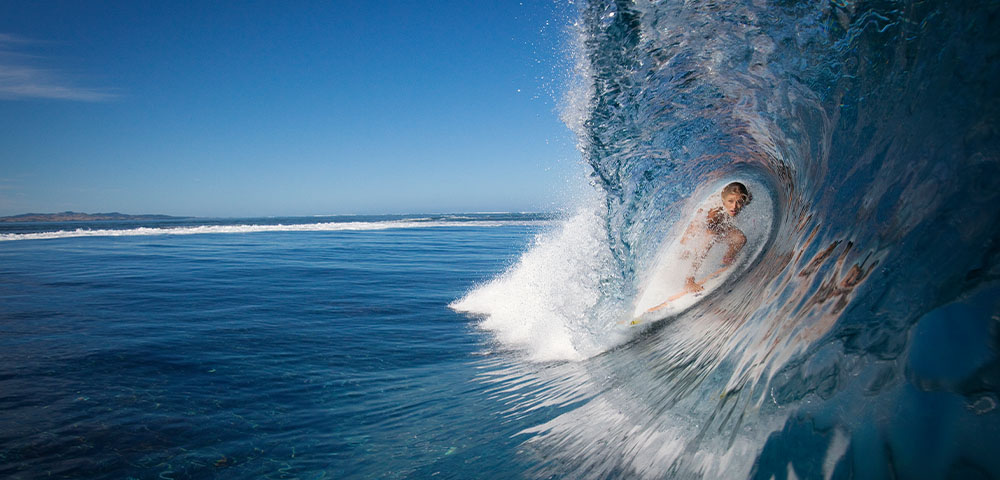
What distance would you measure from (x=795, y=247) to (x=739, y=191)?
1954 millimetres

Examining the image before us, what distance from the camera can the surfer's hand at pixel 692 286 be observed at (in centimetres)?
485

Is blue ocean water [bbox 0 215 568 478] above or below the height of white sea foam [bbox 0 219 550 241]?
below

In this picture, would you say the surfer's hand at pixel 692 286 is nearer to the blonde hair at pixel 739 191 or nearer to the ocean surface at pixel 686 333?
the ocean surface at pixel 686 333

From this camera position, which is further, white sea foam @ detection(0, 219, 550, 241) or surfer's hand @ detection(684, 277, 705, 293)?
white sea foam @ detection(0, 219, 550, 241)

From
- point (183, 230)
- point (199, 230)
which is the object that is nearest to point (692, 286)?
point (199, 230)

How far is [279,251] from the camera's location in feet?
56.4

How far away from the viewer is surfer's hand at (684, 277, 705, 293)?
191 inches

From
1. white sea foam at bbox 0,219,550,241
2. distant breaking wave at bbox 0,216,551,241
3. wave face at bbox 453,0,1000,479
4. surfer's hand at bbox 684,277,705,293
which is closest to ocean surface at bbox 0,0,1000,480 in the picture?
wave face at bbox 453,0,1000,479

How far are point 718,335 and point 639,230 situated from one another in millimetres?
1499

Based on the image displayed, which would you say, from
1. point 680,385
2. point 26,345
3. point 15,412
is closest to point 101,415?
point 15,412

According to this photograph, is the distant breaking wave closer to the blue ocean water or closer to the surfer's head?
the blue ocean water

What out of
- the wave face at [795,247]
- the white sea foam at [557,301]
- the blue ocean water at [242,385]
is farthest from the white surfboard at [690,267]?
the blue ocean water at [242,385]

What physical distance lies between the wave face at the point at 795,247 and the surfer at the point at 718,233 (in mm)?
214

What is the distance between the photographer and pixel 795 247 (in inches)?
118
